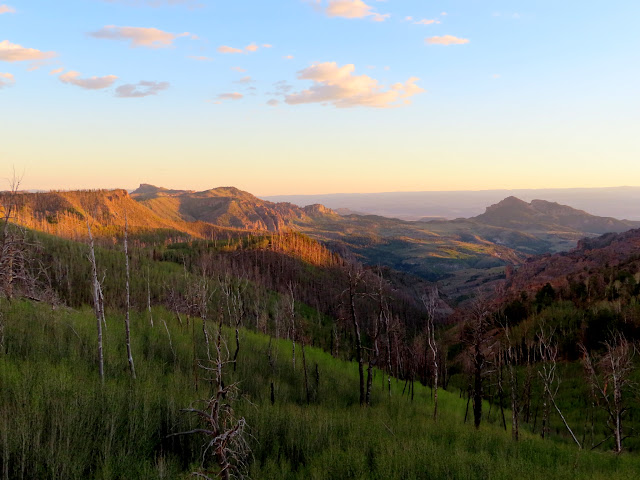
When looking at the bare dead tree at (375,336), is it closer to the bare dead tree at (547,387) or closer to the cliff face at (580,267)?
the bare dead tree at (547,387)

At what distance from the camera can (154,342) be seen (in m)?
27.0

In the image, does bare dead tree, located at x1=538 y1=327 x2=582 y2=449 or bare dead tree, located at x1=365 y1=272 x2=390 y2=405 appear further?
bare dead tree, located at x1=365 y1=272 x2=390 y2=405

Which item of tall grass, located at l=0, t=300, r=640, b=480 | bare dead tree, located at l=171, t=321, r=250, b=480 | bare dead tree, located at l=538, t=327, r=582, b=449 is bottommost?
bare dead tree, located at l=538, t=327, r=582, b=449

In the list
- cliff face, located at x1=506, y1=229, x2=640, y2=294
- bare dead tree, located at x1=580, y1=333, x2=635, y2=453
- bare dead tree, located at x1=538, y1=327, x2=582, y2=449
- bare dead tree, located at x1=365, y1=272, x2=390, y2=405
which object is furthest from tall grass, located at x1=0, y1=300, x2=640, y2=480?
cliff face, located at x1=506, y1=229, x2=640, y2=294

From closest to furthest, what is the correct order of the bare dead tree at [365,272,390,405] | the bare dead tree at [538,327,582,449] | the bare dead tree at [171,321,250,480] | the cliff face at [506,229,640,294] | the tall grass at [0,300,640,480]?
the bare dead tree at [171,321,250,480] → the tall grass at [0,300,640,480] → the bare dead tree at [538,327,582,449] → the bare dead tree at [365,272,390,405] → the cliff face at [506,229,640,294]

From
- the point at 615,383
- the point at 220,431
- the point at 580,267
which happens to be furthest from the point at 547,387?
the point at 580,267

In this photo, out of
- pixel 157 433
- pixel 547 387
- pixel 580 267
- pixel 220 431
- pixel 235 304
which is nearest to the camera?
pixel 220 431

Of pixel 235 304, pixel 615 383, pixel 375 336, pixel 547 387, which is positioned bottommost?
pixel 547 387

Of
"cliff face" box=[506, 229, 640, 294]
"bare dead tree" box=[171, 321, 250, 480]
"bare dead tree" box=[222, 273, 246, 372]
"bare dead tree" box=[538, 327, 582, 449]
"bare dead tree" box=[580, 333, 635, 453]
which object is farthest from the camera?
"cliff face" box=[506, 229, 640, 294]

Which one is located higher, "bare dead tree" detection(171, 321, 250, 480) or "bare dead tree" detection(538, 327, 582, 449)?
"bare dead tree" detection(171, 321, 250, 480)

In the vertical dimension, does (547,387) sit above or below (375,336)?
below

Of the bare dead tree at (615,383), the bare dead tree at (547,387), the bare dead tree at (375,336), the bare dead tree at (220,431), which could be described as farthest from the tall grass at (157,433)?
the bare dead tree at (547,387)

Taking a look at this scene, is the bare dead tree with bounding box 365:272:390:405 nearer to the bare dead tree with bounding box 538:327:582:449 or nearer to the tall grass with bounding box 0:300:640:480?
the tall grass with bounding box 0:300:640:480

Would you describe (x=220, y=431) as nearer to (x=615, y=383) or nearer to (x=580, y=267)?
(x=615, y=383)
